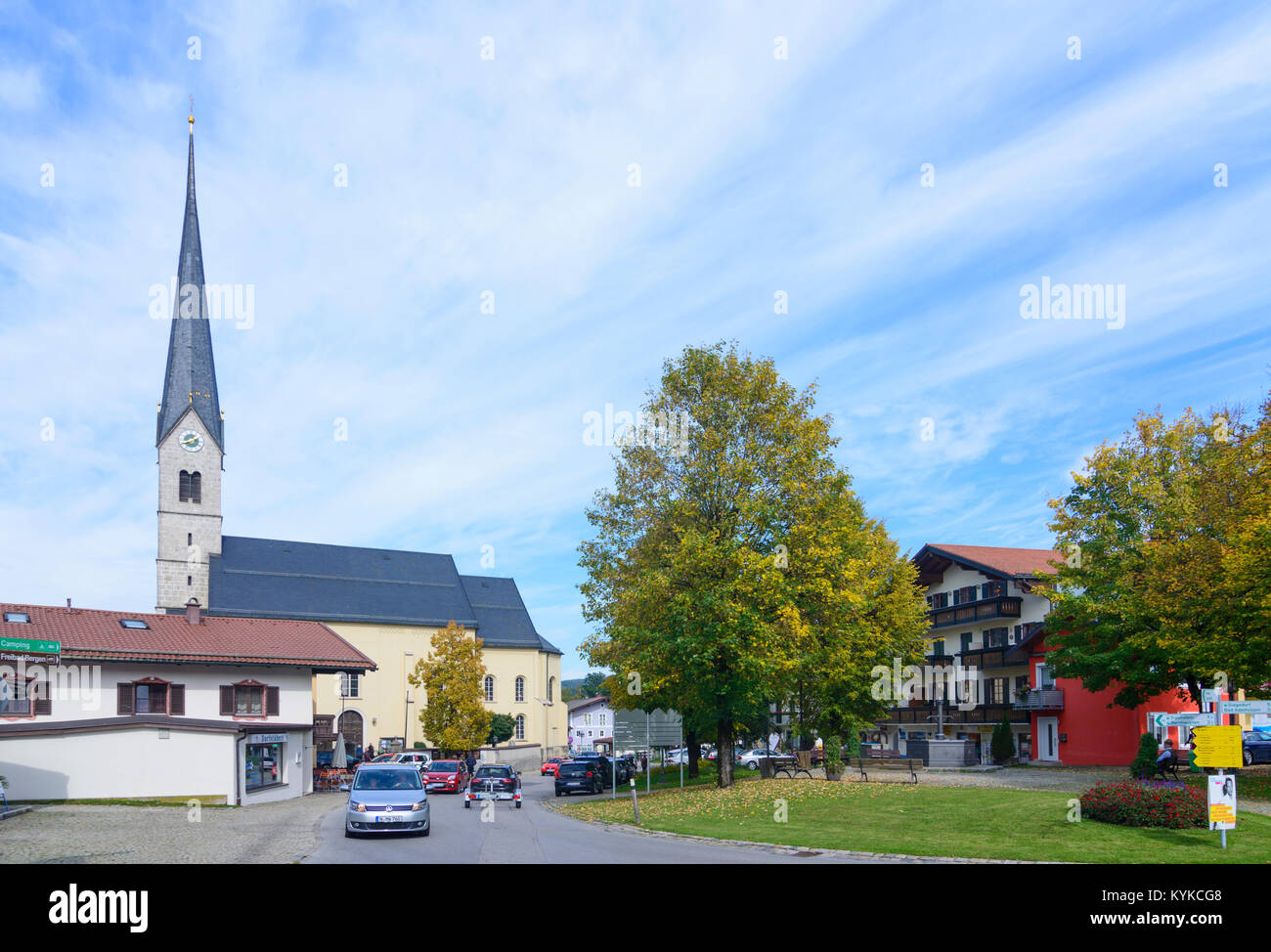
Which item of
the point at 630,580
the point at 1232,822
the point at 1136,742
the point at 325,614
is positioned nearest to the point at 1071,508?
the point at 1136,742

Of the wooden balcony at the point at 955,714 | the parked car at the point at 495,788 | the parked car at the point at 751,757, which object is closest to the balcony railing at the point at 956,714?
the wooden balcony at the point at 955,714

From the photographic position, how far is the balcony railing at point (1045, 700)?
46.9 meters

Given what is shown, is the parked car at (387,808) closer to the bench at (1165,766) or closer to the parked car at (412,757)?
the bench at (1165,766)

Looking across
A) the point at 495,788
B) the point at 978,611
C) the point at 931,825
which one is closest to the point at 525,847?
the point at 931,825

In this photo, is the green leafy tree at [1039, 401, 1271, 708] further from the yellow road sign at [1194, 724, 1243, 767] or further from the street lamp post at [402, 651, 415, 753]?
the street lamp post at [402, 651, 415, 753]

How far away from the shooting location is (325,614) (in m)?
83.5

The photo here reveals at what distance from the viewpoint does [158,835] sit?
23.3 meters

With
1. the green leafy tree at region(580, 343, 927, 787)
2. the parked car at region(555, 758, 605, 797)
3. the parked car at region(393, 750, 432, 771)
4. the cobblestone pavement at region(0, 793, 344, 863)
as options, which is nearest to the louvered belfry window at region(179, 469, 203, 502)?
the parked car at region(393, 750, 432, 771)

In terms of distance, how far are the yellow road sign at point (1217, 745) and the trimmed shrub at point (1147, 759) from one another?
1427 centimetres

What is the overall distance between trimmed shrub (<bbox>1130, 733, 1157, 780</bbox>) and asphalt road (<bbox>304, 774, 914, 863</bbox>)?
16.9 meters

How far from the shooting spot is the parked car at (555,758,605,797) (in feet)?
138

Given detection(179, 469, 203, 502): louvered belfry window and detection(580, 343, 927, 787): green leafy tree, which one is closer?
detection(580, 343, 927, 787): green leafy tree
